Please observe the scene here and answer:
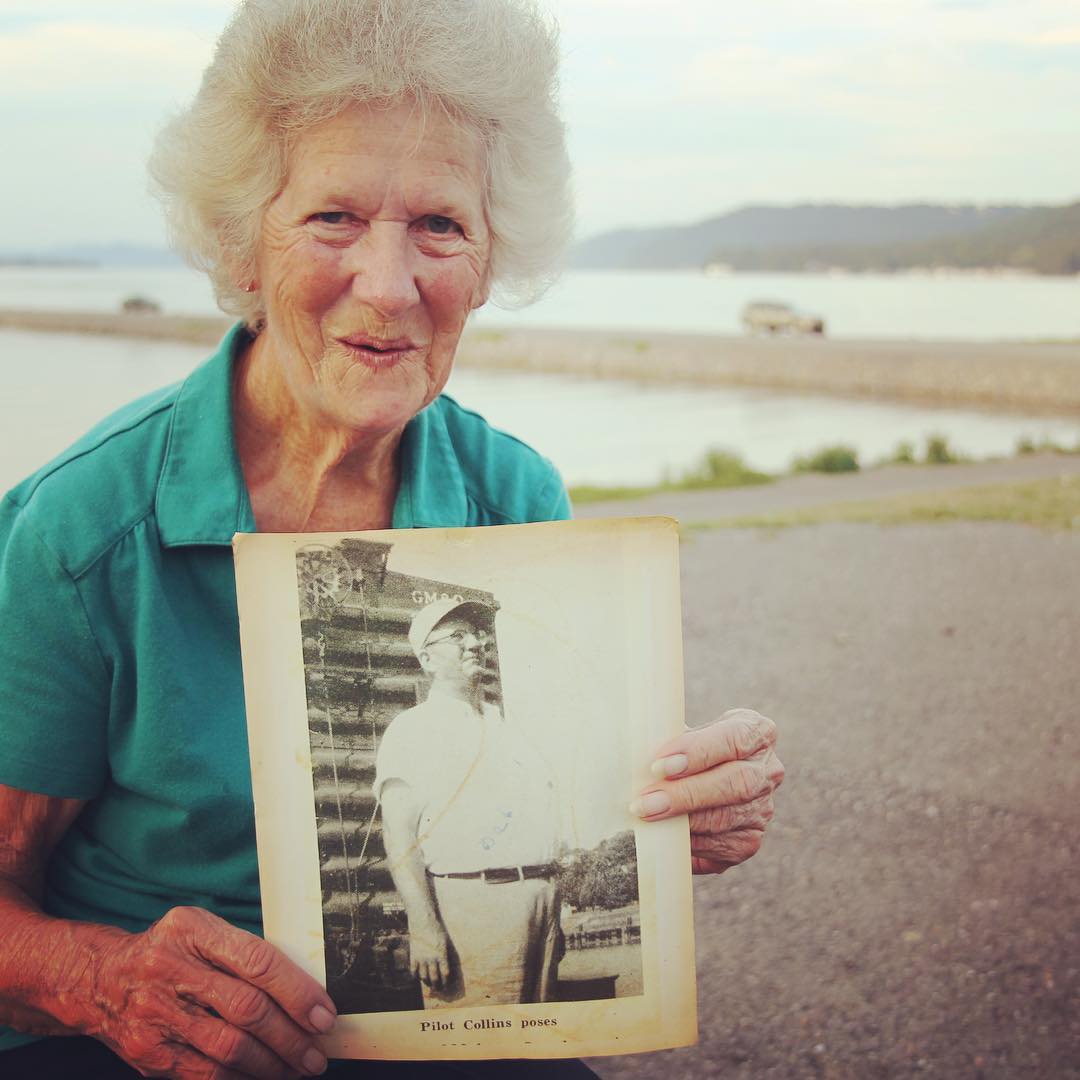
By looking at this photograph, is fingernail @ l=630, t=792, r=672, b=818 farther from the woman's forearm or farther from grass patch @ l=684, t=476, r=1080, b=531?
grass patch @ l=684, t=476, r=1080, b=531

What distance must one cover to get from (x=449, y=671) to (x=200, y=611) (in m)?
0.40

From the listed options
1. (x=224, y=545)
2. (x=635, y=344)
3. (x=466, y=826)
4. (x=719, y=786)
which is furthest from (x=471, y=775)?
(x=635, y=344)

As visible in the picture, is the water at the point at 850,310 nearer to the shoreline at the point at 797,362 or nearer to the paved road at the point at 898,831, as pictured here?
the shoreline at the point at 797,362

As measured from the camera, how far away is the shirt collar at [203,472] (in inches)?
56.8

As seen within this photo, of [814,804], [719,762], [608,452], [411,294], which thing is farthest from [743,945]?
[608,452]

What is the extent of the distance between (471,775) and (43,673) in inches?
20.9

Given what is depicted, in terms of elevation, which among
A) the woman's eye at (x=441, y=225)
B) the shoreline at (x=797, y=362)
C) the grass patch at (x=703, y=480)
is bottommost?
the woman's eye at (x=441, y=225)

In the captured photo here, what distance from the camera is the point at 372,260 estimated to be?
1421 millimetres

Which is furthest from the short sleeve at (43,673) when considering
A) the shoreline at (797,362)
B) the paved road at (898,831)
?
the shoreline at (797,362)

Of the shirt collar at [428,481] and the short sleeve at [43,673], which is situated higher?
the shirt collar at [428,481]

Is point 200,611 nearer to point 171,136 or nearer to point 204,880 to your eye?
point 204,880

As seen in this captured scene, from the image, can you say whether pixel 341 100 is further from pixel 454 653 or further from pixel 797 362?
pixel 797 362

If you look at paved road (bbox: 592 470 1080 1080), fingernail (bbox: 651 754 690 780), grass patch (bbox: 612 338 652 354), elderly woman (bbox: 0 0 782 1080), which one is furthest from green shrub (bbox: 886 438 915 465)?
grass patch (bbox: 612 338 652 354)

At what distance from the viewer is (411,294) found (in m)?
1.44
